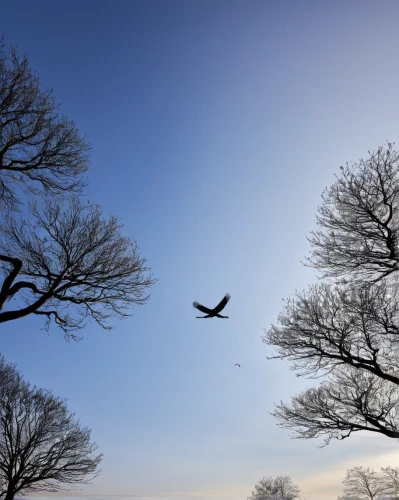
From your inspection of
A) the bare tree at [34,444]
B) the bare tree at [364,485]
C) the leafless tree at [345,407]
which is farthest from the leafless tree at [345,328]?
the bare tree at [364,485]

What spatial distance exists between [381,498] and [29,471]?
36353 millimetres

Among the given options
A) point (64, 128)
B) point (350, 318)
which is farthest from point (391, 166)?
point (64, 128)

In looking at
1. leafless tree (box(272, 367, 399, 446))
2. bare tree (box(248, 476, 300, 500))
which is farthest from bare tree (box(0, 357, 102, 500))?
bare tree (box(248, 476, 300, 500))

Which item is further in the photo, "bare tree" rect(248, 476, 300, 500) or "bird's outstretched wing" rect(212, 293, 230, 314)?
"bare tree" rect(248, 476, 300, 500)

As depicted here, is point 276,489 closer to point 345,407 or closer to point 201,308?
point 345,407

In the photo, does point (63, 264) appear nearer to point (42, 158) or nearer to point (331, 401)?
point (42, 158)

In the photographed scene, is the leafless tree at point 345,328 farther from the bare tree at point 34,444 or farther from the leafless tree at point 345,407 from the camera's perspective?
the bare tree at point 34,444

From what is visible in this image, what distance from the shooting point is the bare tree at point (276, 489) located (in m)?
41.3

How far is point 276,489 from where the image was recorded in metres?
42.1

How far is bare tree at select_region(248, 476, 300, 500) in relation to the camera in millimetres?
41344

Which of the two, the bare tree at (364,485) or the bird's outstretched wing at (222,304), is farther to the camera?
the bare tree at (364,485)

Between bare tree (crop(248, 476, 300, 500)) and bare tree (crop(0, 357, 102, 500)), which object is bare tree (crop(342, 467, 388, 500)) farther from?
bare tree (crop(0, 357, 102, 500))

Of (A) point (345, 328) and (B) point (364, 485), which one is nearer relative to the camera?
(A) point (345, 328)

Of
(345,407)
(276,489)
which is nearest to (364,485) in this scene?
(276,489)
